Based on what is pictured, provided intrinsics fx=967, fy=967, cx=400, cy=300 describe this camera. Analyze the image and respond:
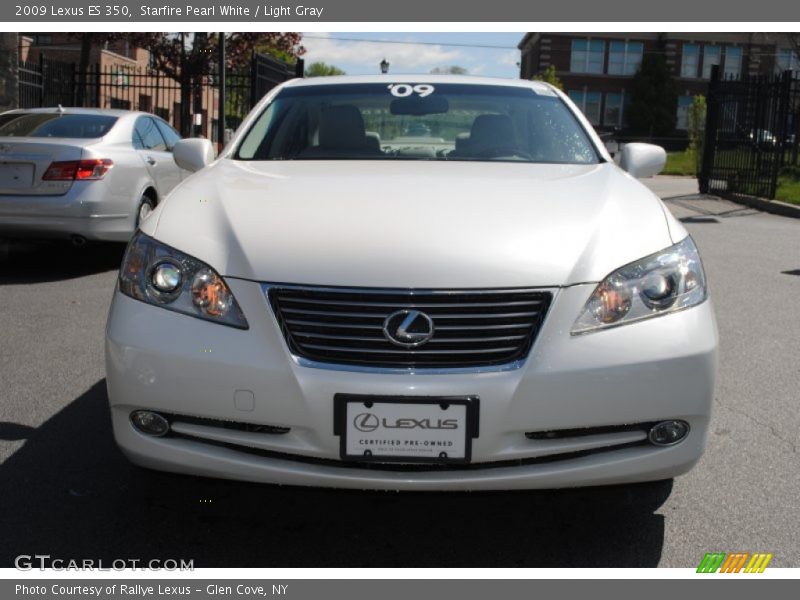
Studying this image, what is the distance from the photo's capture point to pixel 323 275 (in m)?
2.81

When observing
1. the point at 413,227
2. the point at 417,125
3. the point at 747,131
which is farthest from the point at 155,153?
the point at 747,131

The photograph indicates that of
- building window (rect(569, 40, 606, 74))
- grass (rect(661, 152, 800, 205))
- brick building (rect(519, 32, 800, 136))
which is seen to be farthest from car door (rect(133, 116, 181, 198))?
building window (rect(569, 40, 606, 74))

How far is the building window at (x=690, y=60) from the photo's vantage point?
211 ft

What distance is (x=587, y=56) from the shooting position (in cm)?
6366

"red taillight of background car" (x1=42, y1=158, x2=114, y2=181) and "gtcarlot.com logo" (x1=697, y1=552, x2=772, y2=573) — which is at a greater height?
"red taillight of background car" (x1=42, y1=158, x2=114, y2=181)

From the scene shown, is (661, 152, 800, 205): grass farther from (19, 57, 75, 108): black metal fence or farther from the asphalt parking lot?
the asphalt parking lot

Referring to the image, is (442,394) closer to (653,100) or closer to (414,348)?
(414,348)

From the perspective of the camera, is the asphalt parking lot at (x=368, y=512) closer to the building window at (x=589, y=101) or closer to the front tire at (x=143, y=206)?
the front tire at (x=143, y=206)

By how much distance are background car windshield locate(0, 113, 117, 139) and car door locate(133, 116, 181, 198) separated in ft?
1.19

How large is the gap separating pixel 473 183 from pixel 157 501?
1606 millimetres

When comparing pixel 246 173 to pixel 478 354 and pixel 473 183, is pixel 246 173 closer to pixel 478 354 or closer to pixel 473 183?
pixel 473 183

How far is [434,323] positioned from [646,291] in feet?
2.21

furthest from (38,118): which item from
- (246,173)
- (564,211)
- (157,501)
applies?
(564,211)

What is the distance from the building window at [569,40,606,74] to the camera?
2499 inches
